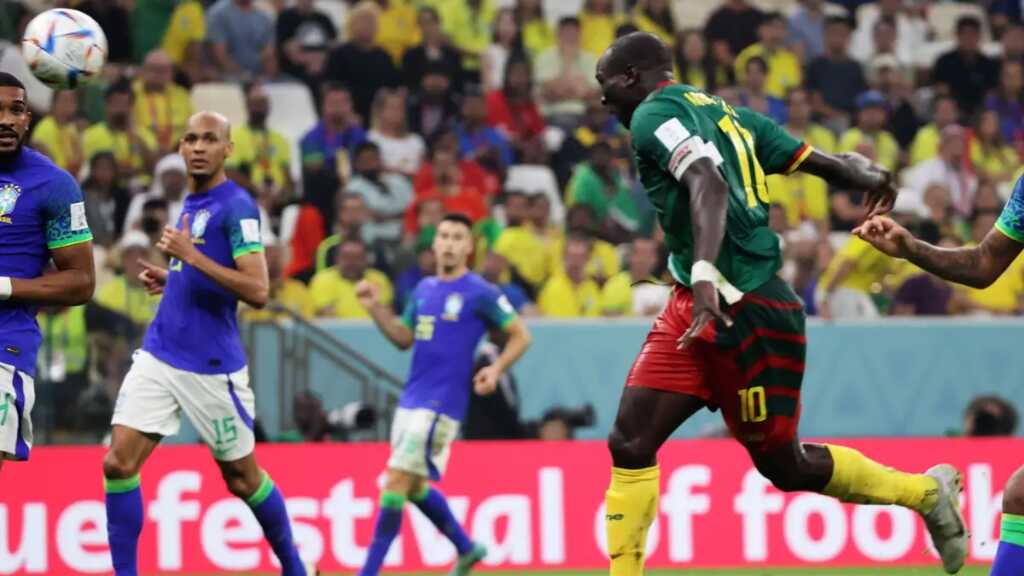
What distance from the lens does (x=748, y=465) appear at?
1137 cm

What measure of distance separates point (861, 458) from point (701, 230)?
4.65 ft

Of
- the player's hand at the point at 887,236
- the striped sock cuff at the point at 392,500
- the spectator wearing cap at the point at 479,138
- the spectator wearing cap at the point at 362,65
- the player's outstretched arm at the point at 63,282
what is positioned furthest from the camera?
the spectator wearing cap at the point at 362,65

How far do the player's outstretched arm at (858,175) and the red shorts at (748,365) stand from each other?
1.84 ft

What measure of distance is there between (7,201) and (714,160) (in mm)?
2923

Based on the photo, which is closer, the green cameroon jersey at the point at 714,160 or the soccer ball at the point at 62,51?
the green cameroon jersey at the point at 714,160

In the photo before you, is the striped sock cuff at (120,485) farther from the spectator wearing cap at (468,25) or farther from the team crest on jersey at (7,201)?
the spectator wearing cap at (468,25)

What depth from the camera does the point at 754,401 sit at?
6.65m

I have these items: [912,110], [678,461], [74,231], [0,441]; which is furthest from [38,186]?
[912,110]

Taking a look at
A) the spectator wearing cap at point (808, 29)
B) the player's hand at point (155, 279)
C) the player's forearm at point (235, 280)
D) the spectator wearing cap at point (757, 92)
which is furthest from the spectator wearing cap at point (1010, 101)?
the player's forearm at point (235, 280)

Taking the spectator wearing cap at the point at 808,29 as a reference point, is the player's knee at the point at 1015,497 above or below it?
below

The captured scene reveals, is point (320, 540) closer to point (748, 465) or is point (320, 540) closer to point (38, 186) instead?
point (748, 465)

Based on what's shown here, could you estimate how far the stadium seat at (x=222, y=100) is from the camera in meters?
16.0

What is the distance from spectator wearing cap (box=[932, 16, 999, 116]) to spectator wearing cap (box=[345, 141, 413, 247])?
6393 millimetres

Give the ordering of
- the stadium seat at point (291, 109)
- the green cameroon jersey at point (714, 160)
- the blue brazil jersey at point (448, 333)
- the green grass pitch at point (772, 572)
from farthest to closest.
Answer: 1. the stadium seat at point (291, 109)
2. the green grass pitch at point (772, 572)
3. the blue brazil jersey at point (448, 333)
4. the green cameroon jersey at point (714, 160)
